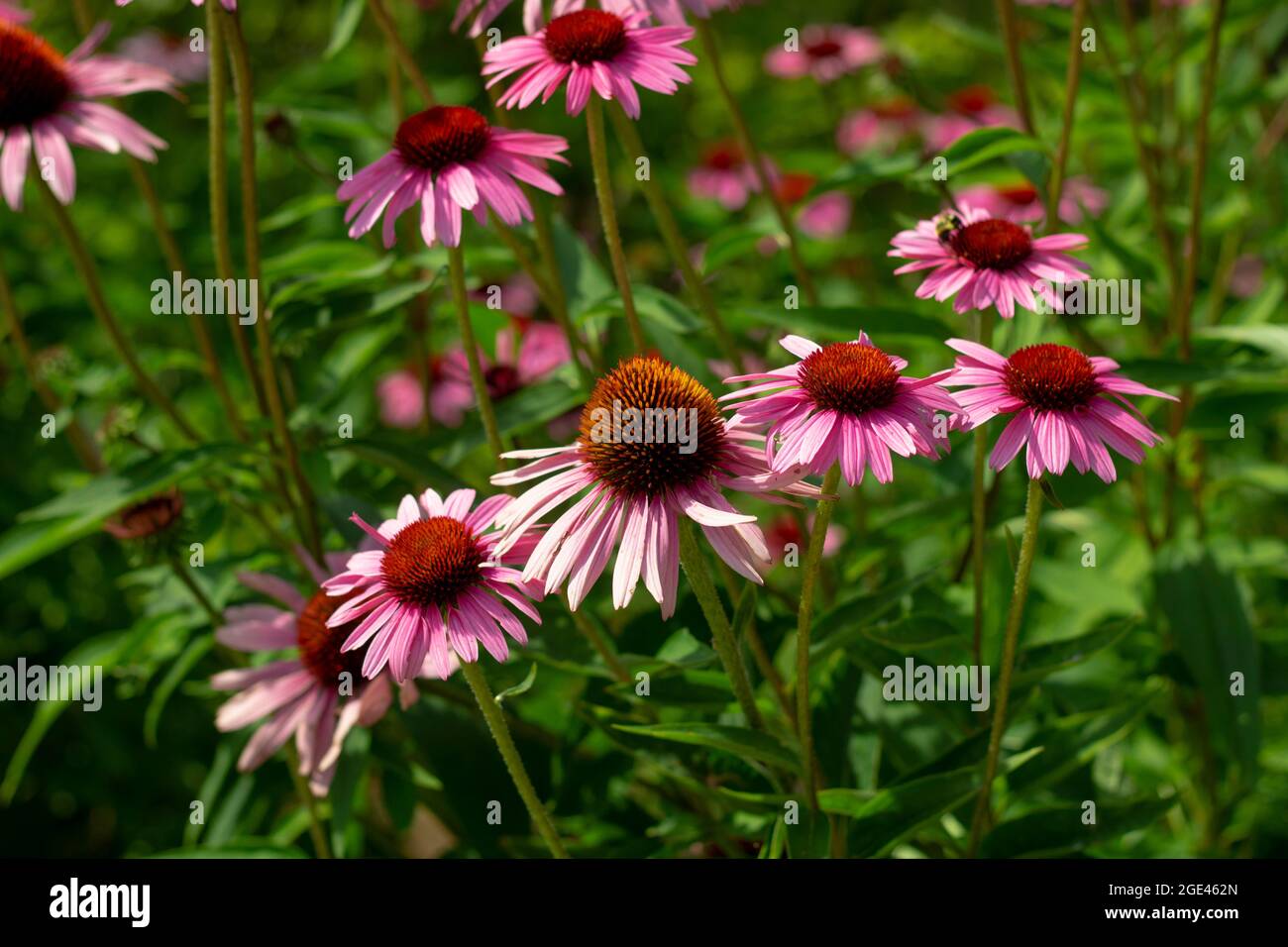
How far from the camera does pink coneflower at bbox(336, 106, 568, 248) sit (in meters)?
1.17

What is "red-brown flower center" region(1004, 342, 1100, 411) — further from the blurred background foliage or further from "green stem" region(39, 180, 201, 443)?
"green stem" region(39, 180, 201, 443)

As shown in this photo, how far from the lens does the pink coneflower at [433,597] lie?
103cm

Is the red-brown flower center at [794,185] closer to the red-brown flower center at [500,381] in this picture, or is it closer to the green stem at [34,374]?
the red-brown flower center at [500,381]

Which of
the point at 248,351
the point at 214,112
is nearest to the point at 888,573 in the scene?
the point at 248,351

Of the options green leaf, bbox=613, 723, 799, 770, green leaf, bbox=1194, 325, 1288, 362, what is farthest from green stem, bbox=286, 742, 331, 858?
green leaf, bbox=1194, 325, 1288, 362

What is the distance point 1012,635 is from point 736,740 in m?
0.28

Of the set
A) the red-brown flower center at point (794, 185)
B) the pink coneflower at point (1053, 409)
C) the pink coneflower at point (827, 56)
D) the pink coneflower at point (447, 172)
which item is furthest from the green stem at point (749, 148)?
the red-brown flower center at point (794, 185)

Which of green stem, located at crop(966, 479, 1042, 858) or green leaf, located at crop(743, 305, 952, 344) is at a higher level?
green leaf, located at crop(743, 305, 952, 344)

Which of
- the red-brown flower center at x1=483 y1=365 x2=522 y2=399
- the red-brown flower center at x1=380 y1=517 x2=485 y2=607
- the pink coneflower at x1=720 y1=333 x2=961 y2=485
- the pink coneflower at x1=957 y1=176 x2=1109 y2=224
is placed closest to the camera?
the pink coneflower at x1=720 y1=333 x2=961 y2=485

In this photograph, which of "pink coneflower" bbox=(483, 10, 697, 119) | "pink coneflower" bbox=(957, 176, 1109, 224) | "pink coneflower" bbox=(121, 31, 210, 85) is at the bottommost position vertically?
"pink coneflower" bbox=(483, 10, 697, 119)
